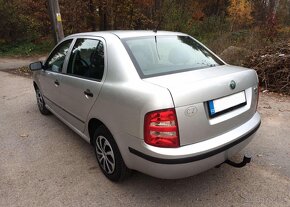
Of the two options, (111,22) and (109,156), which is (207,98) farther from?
(111,22)

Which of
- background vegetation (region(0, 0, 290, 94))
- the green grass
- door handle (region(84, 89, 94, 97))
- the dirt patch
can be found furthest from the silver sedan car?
the green grass

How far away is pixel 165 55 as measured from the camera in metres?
3.24

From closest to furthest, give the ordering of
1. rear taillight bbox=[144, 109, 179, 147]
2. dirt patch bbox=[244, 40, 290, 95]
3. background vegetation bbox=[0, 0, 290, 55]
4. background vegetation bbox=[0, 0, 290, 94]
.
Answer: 1. rear taillight bbox=[144, 109, 179, 147]
2. dirt patch bbox=[244, 40, 290, 95]
3. background vegetation bbox=[0, 0, 290, 94]
4. background vegetation bbox=[0, 0, 290, 55]

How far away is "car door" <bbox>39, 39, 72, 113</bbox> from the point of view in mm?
4203

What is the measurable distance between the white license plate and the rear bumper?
0.25 meters

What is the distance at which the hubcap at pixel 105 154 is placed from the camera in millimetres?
3139

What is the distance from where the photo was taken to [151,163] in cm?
254

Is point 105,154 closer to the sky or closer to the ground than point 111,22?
closer to the ground

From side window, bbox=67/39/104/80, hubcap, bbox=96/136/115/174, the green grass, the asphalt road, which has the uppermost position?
side window, bbox=67/39/104/80

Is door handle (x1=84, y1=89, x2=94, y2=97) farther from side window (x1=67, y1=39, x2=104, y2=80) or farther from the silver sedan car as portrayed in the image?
side window (x1=67, y1=39, x2=104, y2=80)

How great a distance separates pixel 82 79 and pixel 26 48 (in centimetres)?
1494

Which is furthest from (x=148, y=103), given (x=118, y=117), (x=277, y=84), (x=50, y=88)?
(x=277, y=84)

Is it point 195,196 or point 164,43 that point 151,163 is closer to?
point 195,196

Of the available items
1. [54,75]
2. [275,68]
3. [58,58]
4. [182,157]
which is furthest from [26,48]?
[182,157]
